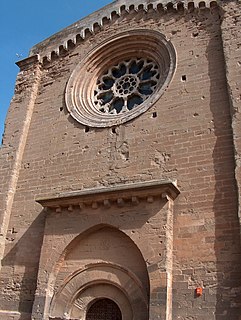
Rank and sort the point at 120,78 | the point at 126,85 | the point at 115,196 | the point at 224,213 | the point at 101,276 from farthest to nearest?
the point at 120,78, the point at 126,85, the point at 115,196, the point at 101,276, the point at 224,213

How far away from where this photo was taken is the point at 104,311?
7.42 m

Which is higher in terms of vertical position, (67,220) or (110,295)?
(67,220)

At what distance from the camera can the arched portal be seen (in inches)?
288

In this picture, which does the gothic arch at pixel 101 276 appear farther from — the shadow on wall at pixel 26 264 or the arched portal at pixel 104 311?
the shadow on wall at pixel 26 264

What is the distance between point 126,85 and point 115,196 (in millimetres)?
3617

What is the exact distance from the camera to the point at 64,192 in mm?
8742

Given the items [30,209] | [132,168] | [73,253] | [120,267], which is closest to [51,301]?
[73,253]

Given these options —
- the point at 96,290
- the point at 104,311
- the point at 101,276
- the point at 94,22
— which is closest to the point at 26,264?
the point at 96,290

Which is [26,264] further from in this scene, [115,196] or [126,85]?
[126,85]

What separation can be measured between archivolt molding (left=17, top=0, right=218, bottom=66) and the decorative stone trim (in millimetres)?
4864

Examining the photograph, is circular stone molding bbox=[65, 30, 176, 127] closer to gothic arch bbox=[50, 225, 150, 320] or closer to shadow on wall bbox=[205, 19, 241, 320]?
shadow on wall bbox=[205, 19, 241, 320]

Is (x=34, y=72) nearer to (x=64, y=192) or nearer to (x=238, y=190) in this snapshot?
(x=64, y=192)

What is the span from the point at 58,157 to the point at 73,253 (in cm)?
250

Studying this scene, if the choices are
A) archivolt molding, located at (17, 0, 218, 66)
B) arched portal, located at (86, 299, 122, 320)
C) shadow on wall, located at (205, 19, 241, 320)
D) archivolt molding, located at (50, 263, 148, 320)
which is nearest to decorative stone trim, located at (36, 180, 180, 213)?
shadow on wall, located at (205, 19, 241, 320)
